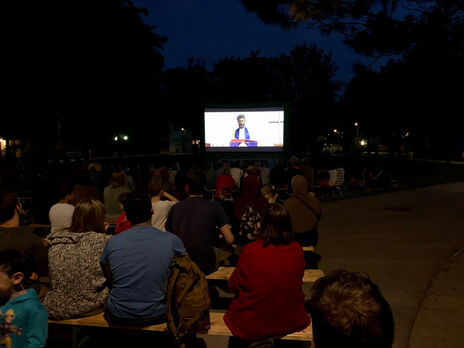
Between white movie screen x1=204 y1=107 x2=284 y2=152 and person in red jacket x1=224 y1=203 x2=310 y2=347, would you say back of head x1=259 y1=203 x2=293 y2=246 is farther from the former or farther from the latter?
white movie screen x1=204 y1=107 x2=284 y2=152

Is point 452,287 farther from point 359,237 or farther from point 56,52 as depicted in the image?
point 56,52

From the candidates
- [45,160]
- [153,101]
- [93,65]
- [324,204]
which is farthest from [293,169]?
[153,101]

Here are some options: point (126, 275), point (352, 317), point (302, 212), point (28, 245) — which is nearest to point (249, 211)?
point (302, 212)

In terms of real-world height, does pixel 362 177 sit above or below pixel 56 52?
below

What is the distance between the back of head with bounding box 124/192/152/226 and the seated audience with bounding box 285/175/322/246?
8.75 ft

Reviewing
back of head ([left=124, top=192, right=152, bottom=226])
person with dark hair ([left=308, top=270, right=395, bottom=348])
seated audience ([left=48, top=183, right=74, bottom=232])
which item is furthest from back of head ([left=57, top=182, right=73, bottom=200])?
person with dark hair ([left=308, top=270, right=395, bottom=348])

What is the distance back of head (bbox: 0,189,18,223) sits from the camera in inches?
147

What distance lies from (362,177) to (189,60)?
1545 inches

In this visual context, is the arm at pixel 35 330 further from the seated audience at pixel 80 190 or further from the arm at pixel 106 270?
the seated audience at pixel 80 190

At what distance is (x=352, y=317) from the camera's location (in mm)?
1196

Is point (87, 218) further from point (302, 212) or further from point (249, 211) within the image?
point (302, 212)

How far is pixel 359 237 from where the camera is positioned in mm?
8430

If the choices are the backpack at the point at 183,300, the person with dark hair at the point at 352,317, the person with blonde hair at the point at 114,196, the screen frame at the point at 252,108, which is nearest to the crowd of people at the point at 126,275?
the backpack at the point at 183,300

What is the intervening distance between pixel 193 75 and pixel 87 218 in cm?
4803
